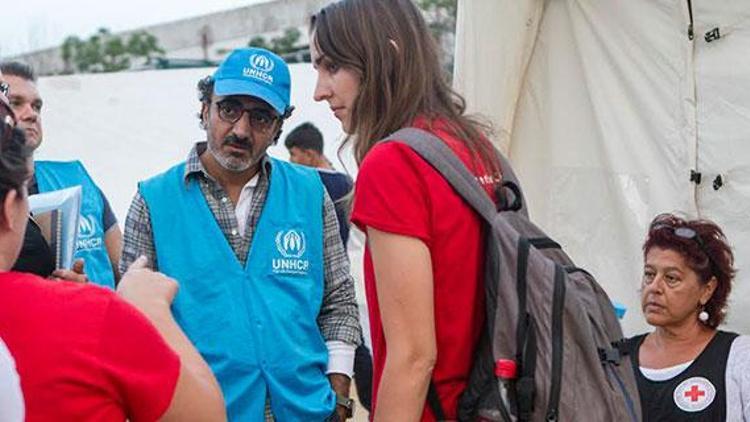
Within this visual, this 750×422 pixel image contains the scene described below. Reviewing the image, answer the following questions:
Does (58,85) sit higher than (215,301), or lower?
higher

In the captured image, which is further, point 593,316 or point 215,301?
point 215,301

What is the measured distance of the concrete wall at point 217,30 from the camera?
1509 centimetres

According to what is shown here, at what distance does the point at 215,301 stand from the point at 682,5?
7.14ft

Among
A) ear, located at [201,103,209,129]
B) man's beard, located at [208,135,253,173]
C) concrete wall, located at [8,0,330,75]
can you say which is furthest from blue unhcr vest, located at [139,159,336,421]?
concrete wall, located at [8,0,330,75]

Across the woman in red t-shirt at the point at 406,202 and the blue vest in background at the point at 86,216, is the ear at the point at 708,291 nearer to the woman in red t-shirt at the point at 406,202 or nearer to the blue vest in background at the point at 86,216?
the woman in red t-shirt at the point at 406,202

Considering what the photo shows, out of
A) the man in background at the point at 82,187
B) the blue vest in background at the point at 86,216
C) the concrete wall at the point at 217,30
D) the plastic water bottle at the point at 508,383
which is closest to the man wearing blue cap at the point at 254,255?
the man in background at the point at 82,187

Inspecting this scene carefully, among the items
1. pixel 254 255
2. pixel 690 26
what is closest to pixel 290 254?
pixel 254 255

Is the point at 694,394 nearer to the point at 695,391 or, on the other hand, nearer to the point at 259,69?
the point at 695,391

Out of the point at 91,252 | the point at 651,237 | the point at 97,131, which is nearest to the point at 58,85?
the point at 97,131

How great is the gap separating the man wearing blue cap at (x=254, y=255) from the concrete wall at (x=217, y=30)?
35.9 ft

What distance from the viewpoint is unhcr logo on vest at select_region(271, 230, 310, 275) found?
3.47 metres

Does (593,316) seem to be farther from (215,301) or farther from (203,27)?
(203,27)

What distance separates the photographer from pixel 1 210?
6.40 ft

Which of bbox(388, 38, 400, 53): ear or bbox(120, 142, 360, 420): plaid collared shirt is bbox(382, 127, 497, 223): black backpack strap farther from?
bbox(120, 142, 360, 420): plaid collared shirt
